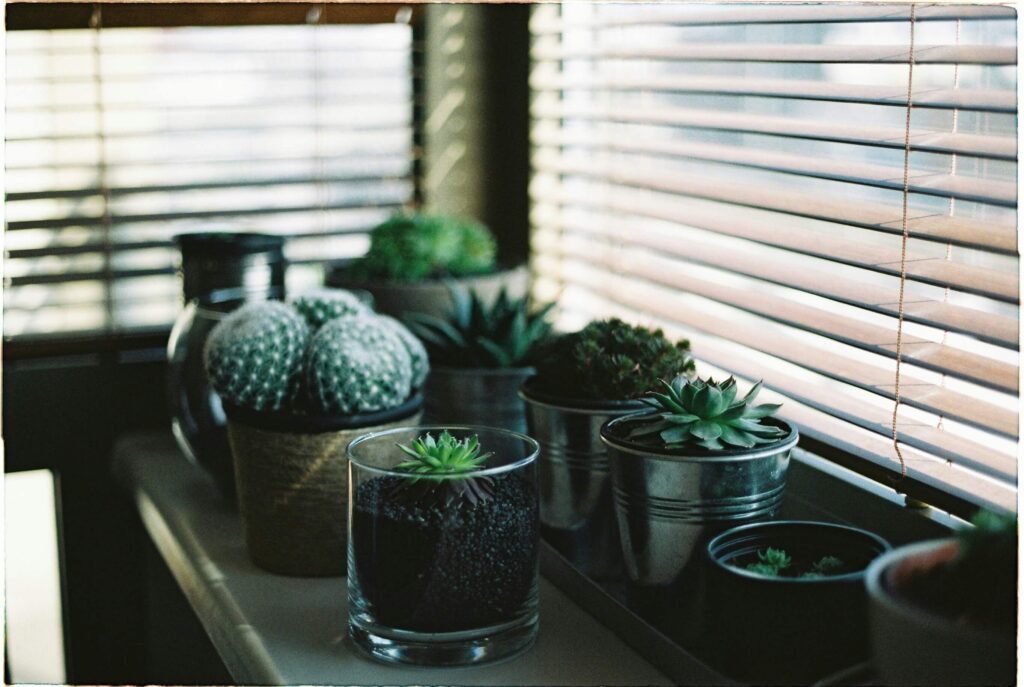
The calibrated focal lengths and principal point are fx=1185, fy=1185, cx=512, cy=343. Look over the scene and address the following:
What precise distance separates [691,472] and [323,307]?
508 millimetres

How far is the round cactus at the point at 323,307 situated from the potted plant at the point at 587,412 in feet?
0.77

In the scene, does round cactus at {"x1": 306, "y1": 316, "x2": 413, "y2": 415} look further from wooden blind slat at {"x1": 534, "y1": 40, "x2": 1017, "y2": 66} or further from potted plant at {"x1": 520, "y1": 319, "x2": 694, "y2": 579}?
wooden blind slat at {"x1": 534, "y1": 40, "x2": 1017, "y2": 66}

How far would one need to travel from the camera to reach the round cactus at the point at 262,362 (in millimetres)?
1246

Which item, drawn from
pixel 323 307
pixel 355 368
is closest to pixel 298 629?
pixel 355 368

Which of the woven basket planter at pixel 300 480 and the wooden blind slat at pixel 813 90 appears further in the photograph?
the woven basket planter at pixel 300 480

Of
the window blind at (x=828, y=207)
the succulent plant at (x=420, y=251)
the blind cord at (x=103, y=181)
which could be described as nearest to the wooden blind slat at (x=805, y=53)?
the window blind at (x=828, y=207)

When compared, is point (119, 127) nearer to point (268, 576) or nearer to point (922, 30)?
point (268, 576)

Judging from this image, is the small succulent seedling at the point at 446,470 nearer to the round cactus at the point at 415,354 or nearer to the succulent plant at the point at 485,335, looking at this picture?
the round cactus at the point at 415,354

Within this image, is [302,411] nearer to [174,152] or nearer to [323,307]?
[323,307]

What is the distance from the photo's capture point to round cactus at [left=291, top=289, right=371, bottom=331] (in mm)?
1329

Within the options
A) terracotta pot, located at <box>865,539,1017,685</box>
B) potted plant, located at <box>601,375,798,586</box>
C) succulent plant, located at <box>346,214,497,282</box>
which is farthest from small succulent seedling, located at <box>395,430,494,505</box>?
succulent plant, located at <box>346,214,497,282</box>

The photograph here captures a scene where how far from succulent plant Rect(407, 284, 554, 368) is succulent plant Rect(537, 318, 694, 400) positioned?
15cm

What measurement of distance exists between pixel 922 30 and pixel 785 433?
378 millimetres

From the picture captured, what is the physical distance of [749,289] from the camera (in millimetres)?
1342
